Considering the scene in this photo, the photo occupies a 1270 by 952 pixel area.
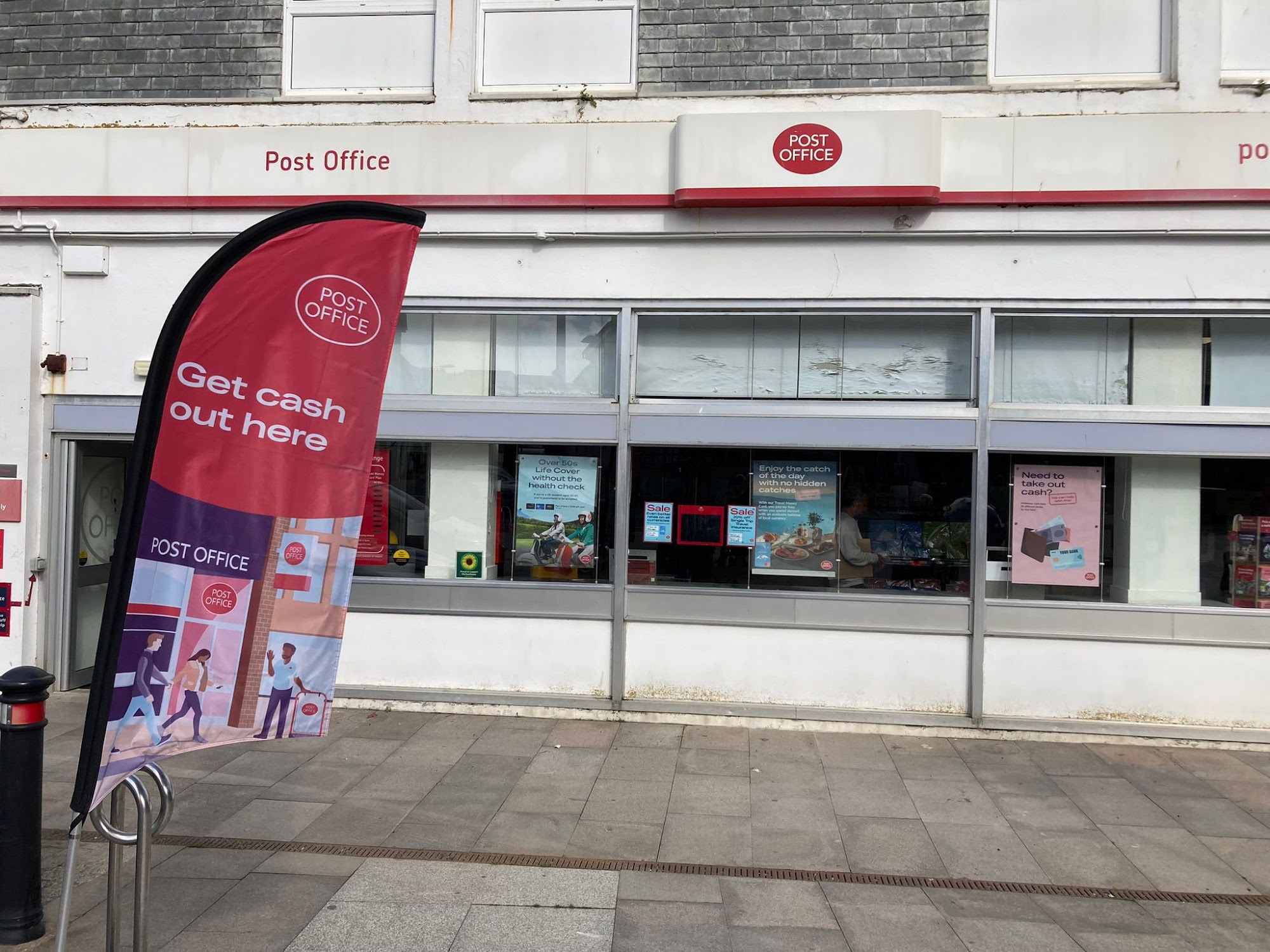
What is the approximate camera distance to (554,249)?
26.7 feet

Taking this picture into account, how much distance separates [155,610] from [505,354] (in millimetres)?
5157

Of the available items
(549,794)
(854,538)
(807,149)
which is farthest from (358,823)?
(807,149)

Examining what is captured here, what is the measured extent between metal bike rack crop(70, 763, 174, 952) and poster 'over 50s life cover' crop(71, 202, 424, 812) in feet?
0.77

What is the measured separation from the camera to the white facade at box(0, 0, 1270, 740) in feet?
24.9

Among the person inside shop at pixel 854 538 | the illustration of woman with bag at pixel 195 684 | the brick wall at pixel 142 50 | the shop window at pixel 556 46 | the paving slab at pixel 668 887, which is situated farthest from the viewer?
the brick wall at pixel 142 50

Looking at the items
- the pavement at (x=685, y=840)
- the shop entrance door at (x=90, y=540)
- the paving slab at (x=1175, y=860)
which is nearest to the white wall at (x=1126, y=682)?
the pavement at (x=685, y=840)

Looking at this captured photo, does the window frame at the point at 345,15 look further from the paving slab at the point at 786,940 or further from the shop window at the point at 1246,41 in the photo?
the paving slab at the point at 786,940

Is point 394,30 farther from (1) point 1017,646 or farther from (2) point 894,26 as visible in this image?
(1) point 1017,646

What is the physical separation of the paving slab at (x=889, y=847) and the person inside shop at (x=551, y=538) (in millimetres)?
3355

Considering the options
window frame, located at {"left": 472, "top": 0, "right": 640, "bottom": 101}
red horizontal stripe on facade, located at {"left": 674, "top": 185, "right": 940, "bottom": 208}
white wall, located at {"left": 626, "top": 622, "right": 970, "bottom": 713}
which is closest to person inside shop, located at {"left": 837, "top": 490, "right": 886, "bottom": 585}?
white wall, located at {"left": 626, "top": 622, "right": 970, "bottom": 713}

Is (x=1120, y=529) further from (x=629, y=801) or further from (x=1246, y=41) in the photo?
(x=629, y=801)

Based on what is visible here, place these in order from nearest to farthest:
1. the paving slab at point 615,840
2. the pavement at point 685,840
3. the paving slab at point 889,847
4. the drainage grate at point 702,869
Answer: the pavement at point 685,840, the drainage grate at point 702,869, the paving slab at point 889,847, the paving slab at point 615,840

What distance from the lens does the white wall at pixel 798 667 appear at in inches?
308

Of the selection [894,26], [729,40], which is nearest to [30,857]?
[729,40]
